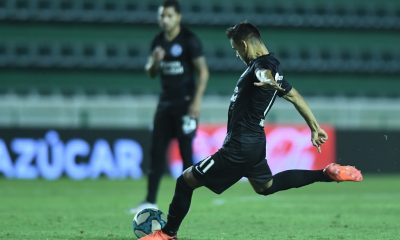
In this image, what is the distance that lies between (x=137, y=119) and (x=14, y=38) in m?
4.68

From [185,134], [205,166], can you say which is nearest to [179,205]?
[205,166]

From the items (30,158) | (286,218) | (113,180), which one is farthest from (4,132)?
(286,218)

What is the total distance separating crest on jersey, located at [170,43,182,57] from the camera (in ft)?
31.9

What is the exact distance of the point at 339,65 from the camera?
74.3 feet

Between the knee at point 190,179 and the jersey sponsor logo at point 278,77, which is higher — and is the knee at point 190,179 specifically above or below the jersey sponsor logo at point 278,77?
below

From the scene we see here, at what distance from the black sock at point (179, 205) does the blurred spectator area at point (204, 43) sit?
44.9 feet

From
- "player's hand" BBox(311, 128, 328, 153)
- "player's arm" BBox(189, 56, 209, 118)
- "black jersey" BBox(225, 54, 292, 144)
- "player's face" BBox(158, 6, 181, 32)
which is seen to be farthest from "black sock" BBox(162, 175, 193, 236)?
"player's face" BBox(158, 6, 181, 32)

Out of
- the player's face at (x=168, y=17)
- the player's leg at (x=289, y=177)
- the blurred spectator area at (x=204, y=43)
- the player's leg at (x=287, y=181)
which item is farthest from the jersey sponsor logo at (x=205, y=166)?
the blurred spectator area at (x=204, y=43)

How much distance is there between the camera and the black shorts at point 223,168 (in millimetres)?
6344

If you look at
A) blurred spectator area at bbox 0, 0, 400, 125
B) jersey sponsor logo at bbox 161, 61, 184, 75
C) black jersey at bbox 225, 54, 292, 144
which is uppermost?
black jersey at bbox 225, 54, 292, 144

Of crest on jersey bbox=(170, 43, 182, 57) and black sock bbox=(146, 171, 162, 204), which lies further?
crest on jersey bbox=(170, 43, 182, 57)

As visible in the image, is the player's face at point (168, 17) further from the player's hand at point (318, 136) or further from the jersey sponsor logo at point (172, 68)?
the player's hand at point (318, 136)

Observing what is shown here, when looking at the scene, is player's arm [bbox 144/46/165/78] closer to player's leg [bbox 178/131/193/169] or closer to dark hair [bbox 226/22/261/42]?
player's leg [bbox 178/131/193/169]

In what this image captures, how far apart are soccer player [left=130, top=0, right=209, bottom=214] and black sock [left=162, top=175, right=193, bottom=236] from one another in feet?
9.94
